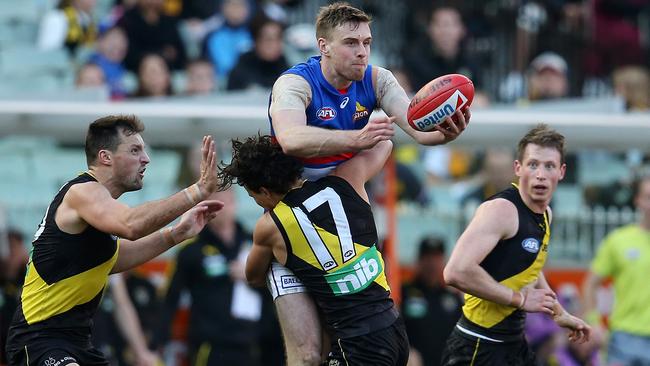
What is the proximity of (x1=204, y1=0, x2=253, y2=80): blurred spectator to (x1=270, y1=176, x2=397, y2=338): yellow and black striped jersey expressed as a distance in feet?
23.9

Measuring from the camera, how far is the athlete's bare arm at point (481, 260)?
823 cm

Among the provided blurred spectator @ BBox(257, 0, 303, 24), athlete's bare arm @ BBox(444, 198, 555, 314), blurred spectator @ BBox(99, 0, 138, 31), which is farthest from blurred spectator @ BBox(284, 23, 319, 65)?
athlete's bare arm @ BBox(444, 198, 555, 314)

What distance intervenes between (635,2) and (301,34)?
417 centimetres

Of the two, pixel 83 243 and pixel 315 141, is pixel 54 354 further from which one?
pixel 315 141

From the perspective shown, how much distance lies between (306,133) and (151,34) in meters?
7.89

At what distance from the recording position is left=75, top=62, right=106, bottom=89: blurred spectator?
45.5 ft

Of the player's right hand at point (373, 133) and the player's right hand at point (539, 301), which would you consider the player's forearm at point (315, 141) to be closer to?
the player's right hand at point (373, 133)

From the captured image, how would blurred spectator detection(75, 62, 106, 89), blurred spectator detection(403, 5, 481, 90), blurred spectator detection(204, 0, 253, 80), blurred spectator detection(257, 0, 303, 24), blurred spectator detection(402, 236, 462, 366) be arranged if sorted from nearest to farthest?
blurred spectator detection(402, 236, 462, 366)
blurred spectator detection(75, 62, 106, 89)
blurred spectator detection(403, 5, 481, 90)
blurred spectator detection(204, 0, 253, 80)
blurred spectator detection(257, 0, 303, 24)

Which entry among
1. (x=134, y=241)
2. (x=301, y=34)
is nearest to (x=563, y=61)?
(x=301, y=34)

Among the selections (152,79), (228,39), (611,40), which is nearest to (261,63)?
(228,39)

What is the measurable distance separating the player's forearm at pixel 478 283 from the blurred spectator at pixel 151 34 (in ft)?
24.0

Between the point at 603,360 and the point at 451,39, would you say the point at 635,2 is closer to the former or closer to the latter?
the point at 451,39

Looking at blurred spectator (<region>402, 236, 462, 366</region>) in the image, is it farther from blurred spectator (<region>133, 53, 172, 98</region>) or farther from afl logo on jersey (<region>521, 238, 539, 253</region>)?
afl logo on jersey (<region>521, 238, 539, 253</region>)

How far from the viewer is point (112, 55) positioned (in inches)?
574
